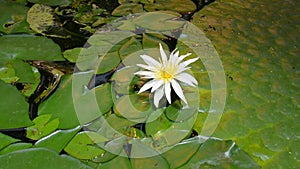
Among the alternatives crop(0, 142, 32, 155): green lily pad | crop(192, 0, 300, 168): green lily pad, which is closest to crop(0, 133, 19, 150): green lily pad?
crop(0, 142, 32, 155): green lily pad

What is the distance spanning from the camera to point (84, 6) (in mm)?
1168

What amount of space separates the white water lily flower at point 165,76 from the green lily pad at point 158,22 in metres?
0.21

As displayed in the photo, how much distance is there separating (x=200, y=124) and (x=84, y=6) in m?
0.55

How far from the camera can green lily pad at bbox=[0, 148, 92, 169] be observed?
75 cm

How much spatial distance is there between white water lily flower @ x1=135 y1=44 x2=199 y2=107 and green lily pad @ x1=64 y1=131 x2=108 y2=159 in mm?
142

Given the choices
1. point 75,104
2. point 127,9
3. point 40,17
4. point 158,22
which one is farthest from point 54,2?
point 75,104

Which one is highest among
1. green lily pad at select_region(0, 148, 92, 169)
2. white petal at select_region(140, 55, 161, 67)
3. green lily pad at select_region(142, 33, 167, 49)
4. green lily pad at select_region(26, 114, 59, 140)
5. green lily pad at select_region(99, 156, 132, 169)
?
white petal at select_region(140, 55, 161, 67)

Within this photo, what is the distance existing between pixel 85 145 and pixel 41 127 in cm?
11

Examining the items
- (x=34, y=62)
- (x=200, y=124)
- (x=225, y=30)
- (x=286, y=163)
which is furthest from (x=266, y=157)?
(x=34, y=62)

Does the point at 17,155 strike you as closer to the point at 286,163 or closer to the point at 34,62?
the point at 34,62

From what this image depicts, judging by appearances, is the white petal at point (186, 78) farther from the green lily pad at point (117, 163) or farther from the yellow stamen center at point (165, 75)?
the green lily pad at point (117, 163)

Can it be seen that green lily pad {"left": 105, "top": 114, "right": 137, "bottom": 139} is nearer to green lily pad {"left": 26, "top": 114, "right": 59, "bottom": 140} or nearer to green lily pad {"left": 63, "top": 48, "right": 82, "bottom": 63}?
green lily pad {"left": 26, "top": 114, "right": 59, "bottom": 140}

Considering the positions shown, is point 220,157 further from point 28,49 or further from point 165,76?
point 28,49

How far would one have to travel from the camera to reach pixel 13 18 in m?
1.10
